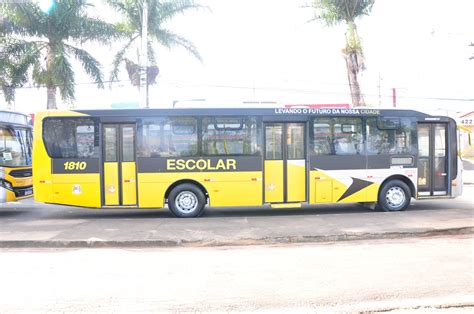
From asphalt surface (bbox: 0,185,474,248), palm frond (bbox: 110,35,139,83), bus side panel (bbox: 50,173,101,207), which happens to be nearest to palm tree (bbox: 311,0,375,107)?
palm frond (bbox: 110,35,139,83)

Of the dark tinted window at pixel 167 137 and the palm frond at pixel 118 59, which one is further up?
the palm frond at pixel 118 59

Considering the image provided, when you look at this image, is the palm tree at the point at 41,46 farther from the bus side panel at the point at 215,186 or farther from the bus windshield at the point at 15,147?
the bus side panel at the point at 215,186

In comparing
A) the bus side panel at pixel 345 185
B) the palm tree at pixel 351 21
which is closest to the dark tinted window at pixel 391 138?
the bus side panel at pixel 345 185

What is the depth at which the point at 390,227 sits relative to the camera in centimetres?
898

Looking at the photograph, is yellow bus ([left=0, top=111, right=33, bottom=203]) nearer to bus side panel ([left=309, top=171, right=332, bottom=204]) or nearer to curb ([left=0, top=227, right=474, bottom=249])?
Result: curb ([left=0, top=227, right=474, bottom=249])

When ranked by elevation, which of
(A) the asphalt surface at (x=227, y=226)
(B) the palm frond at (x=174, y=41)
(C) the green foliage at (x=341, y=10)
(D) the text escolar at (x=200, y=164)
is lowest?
(A) the asphalt surface at (x=227, y=226)

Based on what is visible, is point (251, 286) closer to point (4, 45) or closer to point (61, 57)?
point (61, 57)

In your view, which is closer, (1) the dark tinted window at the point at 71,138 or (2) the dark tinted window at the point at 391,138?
(1) the dark tinted window at the point at 71,138

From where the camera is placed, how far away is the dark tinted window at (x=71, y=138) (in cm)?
1070

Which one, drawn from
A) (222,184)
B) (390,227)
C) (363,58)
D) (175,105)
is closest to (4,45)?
(175,105)

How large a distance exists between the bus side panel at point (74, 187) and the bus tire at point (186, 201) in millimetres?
1851

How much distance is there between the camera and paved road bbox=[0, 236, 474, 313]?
4.76m

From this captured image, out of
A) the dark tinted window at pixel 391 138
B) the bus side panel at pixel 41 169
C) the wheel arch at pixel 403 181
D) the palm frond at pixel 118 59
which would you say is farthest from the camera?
the palm frond at pixel 118 59

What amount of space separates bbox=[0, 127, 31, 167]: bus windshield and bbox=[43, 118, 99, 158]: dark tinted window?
6.19 feet
